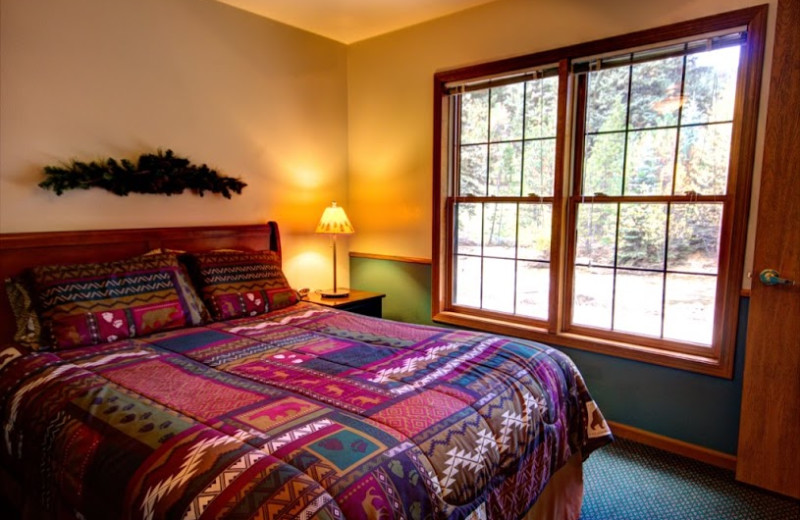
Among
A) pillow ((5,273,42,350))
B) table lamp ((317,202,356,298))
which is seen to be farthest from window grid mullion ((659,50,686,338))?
pillow ((5,273,42,350))

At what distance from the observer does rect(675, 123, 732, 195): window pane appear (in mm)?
2344

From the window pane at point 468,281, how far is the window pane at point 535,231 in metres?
0.36

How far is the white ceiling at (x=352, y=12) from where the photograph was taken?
2.98 meters

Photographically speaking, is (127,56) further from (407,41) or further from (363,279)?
(363,279)

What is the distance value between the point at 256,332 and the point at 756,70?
8.54 ft

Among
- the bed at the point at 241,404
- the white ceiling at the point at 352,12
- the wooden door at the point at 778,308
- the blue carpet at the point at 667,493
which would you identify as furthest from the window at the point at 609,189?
the bed at the point at 241,404

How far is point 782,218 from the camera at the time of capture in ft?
6.92

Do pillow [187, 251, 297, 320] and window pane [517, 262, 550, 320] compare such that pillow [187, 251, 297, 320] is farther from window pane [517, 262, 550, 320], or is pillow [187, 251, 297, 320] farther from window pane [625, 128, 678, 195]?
window pane [625, 128, 678, 195]

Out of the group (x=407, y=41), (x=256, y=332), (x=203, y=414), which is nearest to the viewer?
(x=203, y=414)

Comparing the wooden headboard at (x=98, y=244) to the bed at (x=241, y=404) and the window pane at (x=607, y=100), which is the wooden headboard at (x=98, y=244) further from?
the window pane at (x=607, y=100)

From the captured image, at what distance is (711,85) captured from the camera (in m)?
2.35

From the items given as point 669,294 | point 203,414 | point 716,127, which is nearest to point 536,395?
point 203,414

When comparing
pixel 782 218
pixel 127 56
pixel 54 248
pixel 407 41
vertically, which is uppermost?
pixel 407 41

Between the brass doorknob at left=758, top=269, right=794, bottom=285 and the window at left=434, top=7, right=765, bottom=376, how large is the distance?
140 millimetres
